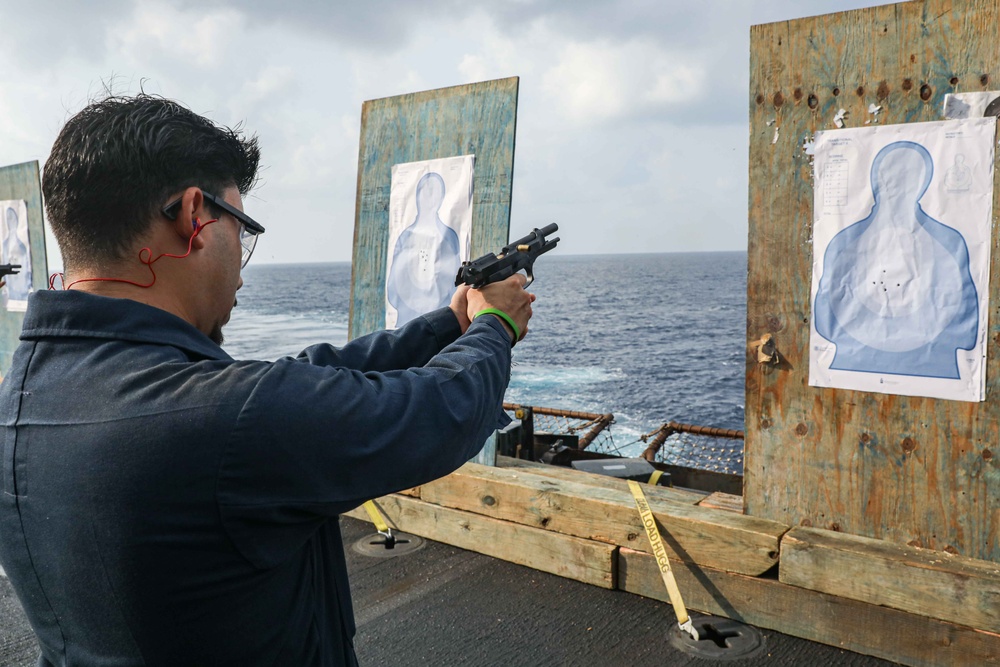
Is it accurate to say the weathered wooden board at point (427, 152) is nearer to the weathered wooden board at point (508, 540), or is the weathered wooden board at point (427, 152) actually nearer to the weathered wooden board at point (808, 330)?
the weathered wooden board at point (508, 540)

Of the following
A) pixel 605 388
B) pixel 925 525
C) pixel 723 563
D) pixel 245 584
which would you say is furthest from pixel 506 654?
pixel 605 388

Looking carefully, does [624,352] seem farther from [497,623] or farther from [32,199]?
[497,623]

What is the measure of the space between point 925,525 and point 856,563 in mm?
340

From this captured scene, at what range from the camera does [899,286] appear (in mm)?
3326

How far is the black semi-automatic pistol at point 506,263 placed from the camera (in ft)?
7.12

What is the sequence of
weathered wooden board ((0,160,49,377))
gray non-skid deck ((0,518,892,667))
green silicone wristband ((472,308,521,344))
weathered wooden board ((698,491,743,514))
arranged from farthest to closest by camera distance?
1. weathered wooden board ((0,160,49,377))
2. weathered wooden board ((698,491,743,514))
3. gray non-skid deck ((0,518,892,667))
4. green silicone wristband ((472,308,521,344))

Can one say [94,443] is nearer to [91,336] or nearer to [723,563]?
[91,336]

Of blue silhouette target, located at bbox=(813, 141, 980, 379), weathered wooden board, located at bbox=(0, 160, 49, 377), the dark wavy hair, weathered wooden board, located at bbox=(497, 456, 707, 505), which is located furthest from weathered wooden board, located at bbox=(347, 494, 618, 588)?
weathered wooden board, located at bbox=(0, 160, 49, 377)

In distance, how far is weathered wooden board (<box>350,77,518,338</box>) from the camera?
4.71 metres

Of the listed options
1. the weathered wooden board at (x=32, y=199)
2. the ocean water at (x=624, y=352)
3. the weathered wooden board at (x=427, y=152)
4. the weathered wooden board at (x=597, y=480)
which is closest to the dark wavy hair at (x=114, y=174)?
the weathered wooden board at (x=597, y=480)

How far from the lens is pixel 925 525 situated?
327cm

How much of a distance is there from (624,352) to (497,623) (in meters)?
39.3

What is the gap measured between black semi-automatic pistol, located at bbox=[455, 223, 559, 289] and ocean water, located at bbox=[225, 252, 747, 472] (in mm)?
5313

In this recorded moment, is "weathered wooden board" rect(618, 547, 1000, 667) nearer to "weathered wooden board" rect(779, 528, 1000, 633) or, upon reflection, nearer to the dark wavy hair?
"weathered wooden board" rect(779, 528, 1000, 633)
